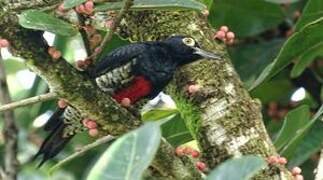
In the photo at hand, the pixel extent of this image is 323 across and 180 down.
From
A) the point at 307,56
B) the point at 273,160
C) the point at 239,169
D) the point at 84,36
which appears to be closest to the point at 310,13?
the point at 307,56

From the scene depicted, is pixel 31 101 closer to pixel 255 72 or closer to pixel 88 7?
pixel 88 7

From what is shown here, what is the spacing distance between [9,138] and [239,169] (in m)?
1.65

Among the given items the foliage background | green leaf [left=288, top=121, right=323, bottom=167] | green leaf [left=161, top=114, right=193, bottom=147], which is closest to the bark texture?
green leaf [left=161, top=114, right=193, bottom=147]

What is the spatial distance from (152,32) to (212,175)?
151 centimetres

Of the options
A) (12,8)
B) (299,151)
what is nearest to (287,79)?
(299,151)


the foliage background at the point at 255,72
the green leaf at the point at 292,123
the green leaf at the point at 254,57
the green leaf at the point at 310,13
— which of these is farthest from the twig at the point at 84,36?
the green leaf at the point at 254,57

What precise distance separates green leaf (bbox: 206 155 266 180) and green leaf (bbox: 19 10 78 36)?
2.42ft

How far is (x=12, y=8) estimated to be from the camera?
87.0 inches

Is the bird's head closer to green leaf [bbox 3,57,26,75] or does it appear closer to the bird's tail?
the bird's tail

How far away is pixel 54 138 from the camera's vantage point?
122 inches

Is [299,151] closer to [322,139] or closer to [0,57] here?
[322,139]

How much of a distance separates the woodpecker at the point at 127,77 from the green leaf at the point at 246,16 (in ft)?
1.77

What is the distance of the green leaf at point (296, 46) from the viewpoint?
2824 millimetres

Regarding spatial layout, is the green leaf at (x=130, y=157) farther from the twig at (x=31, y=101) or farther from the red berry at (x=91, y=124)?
the red berry at (x=91, y=124)
